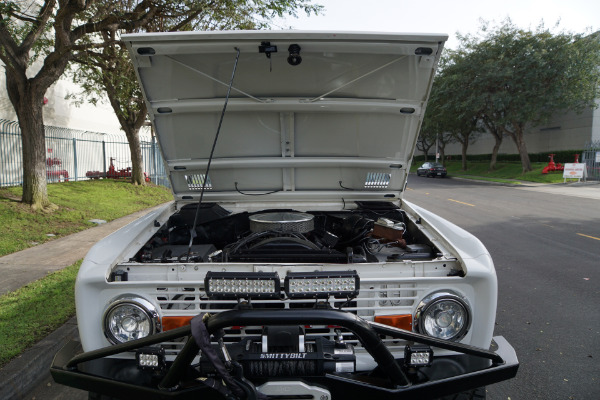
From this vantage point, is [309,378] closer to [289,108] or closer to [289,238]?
[289,238]

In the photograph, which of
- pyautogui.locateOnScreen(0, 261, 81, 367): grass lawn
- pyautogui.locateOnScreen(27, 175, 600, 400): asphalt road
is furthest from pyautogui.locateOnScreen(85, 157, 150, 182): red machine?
pyautogui.locateOnScreen(27, 175, 600, 400): asphalt road

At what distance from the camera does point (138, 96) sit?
14570 millimetres

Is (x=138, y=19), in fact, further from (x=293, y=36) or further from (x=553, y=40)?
(x=553, y=40)

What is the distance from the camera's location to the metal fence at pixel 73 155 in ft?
41.2

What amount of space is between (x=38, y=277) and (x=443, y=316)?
4975mm

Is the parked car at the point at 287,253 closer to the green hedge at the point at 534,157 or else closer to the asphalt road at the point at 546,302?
the asphalt road at the point at 546,302

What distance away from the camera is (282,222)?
2.96 m

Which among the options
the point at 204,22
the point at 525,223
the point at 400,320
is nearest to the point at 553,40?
the point at 525,223

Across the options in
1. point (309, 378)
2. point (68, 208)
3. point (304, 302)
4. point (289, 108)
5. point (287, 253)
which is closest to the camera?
point (309, 378)

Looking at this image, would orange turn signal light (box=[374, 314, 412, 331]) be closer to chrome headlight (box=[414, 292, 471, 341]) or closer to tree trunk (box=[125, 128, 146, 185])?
chrome headlight (box=[414, 292, 471, 341])

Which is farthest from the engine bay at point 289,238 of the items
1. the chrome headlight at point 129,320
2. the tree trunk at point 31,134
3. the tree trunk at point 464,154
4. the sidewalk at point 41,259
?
the tree trunk at point 464,154

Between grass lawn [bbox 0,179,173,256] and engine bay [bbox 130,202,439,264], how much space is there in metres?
4.91

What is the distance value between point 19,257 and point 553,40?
89.2 ft

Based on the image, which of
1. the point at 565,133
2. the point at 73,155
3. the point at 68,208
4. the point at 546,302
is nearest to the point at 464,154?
the point at 565,133
